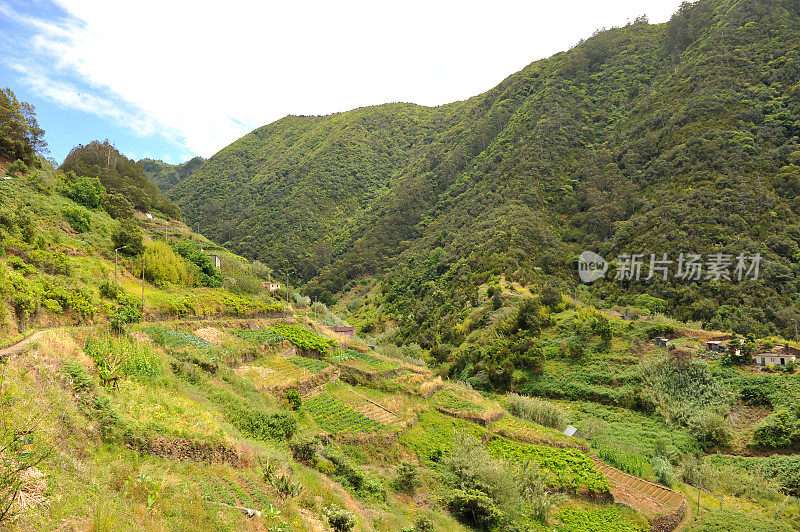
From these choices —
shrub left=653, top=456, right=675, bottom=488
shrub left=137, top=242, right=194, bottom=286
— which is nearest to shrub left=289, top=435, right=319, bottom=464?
shrub left=653, top=456, right=675, bottom=488

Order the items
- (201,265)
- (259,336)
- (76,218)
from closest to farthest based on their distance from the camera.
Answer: (259,336) → (76,218) → (201,265)

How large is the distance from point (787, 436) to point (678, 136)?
48235 millimetres

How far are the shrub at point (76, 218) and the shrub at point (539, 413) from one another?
3171 cm

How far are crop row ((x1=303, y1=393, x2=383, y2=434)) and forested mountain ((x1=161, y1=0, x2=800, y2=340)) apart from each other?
28820mm

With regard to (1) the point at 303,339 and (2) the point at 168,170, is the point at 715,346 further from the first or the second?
(2) the point at 168,170

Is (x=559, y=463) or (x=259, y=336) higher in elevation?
(x=259, y=336)

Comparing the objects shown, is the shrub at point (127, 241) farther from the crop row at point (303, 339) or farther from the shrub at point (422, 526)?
the shrub at point (422, 526)

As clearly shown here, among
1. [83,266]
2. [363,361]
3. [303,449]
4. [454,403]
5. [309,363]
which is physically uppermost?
[83,266]

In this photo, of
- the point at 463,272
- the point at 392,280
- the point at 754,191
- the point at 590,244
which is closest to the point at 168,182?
the point at 392,280

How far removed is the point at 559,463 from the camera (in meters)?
18.5

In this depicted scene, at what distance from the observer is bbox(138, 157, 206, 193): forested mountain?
138500mm

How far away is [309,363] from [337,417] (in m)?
5.62

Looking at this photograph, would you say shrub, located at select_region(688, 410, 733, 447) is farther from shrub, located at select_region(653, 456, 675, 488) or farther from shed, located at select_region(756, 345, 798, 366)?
shrub, located at select_region(653, 456, 675, 488)

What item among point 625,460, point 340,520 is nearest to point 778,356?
point 625,460
